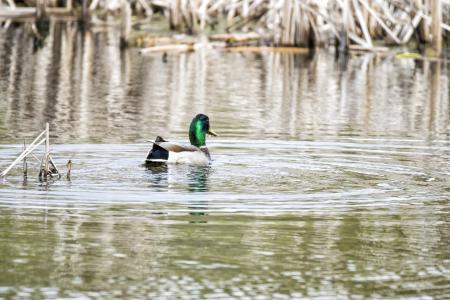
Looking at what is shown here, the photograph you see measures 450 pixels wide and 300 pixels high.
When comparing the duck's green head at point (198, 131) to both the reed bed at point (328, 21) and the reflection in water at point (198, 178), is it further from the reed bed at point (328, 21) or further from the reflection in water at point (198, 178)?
the reed bed at point (328, 21)

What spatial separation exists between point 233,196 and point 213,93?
8942 millimetres

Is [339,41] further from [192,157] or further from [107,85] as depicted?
[192,157]

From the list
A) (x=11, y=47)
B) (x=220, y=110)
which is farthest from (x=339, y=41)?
(x=220, y=110)

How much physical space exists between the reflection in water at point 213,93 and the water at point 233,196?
2.3 inches

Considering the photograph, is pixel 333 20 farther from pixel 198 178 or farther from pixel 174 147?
pixel 198 178

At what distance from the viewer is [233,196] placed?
965cm

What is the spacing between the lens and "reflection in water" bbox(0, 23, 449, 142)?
14266 mm

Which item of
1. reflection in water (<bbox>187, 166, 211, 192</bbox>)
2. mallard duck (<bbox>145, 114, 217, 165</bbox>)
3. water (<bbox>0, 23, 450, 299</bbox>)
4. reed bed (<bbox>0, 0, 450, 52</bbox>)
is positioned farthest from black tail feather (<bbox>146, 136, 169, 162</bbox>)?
reed bed (<bbox>0, 0, 450, 52</bbox>)

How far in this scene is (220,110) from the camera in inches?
641

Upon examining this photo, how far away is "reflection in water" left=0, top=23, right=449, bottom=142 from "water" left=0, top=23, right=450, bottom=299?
0.20 feet

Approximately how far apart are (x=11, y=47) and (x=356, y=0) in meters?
6.61

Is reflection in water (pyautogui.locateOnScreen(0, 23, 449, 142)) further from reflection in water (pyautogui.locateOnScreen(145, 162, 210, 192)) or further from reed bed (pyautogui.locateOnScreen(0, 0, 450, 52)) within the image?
reflection in water (pyautogui.locateOnScreen(145, 162, 210, 192))

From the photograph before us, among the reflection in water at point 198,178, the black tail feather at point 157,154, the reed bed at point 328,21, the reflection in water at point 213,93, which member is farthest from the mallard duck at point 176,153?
the reed bed at point 328,21

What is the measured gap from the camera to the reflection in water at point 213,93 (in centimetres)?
1427
